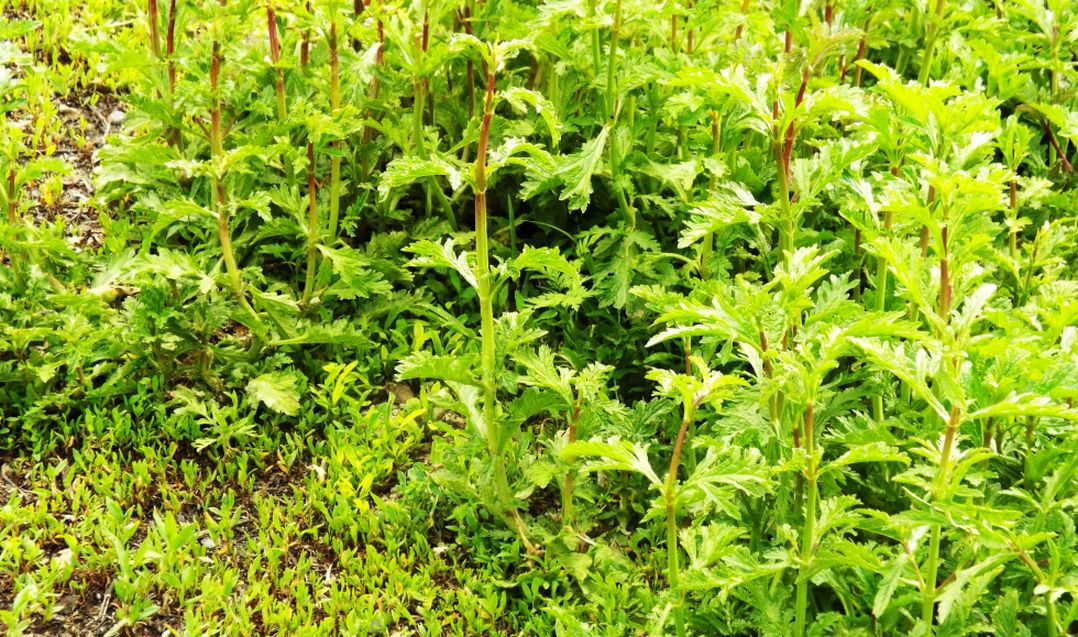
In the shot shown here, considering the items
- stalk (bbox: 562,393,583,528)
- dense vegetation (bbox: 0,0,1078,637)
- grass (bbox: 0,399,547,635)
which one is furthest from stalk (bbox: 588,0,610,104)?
grass (bbox: 0,399,547,635)

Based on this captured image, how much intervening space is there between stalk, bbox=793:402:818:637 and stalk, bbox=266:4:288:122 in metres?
2.51

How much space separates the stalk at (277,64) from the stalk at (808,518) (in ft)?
8.25

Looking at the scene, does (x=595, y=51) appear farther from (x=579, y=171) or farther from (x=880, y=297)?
(x=880, y=297)

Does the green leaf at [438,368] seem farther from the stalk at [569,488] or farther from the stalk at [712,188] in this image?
the stalk at [712,188]

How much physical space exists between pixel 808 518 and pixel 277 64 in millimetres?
2678

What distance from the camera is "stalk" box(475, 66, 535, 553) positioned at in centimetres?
346

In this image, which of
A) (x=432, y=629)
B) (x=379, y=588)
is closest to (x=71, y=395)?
(x=379, y=588)

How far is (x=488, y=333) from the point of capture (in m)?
3.63

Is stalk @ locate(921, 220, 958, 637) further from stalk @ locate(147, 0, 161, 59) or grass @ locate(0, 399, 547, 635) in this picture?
stalk @ locate(147, 0, 161, 59)

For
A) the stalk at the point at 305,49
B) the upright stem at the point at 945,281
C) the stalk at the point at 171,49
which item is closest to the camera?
the upright stem at the point at 945,281

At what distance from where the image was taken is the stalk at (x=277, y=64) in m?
4.34

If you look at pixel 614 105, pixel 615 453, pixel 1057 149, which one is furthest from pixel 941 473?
pixel 1057 149

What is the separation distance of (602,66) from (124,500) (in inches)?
98.7

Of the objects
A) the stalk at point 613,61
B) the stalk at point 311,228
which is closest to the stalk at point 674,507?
the stalk at point 613,61
